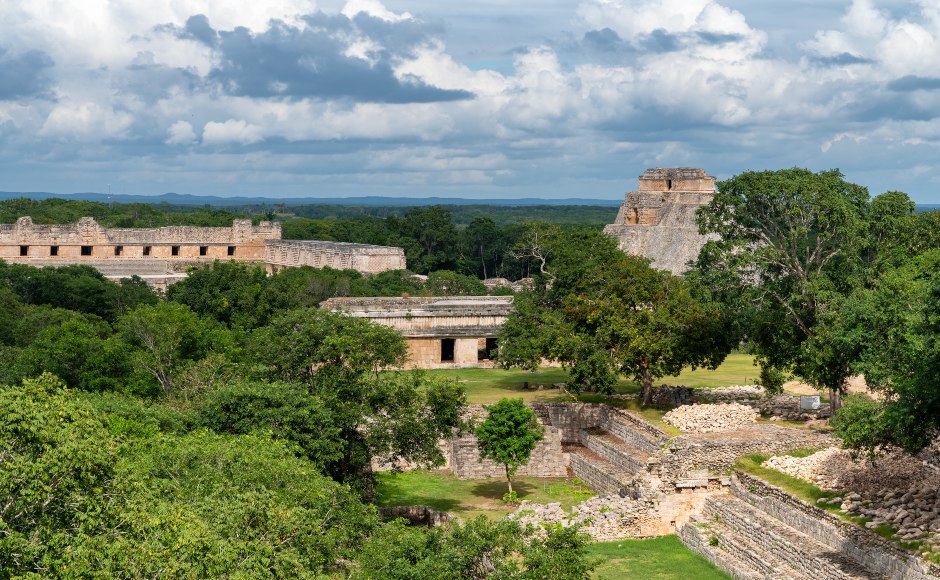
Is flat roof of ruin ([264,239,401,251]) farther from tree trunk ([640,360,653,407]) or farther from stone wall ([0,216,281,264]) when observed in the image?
tree trunk ([640,360,653,407])

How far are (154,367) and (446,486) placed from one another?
23.0 ft

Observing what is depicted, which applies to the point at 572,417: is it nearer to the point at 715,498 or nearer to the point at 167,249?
the point at 715,498

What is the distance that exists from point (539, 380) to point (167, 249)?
1221 inches

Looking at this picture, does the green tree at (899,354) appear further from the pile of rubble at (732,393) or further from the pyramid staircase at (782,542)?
the pile of rubble at (732,393)

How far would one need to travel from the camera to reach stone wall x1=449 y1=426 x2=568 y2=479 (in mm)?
24922

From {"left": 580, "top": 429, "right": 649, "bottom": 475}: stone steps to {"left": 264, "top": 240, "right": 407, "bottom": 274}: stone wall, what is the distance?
26.4 m

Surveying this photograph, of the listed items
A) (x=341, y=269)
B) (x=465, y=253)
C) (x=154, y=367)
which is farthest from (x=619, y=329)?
(x=465, y=253)

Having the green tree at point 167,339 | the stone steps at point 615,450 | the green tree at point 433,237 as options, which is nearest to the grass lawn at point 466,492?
the stone steps at point 615,450

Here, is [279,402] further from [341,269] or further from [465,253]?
Answer: [465,253]

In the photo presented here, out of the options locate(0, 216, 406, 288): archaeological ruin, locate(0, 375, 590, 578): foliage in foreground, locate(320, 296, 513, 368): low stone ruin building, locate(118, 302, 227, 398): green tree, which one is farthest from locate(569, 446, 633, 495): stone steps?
locate(0, 216, 406, 288): archaeological ruin

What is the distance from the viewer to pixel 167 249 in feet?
190

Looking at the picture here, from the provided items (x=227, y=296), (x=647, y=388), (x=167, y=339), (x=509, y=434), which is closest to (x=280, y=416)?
(x=509, y=434)

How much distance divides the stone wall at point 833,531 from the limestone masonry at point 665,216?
23.9m

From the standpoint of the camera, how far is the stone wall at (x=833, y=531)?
615 inches
